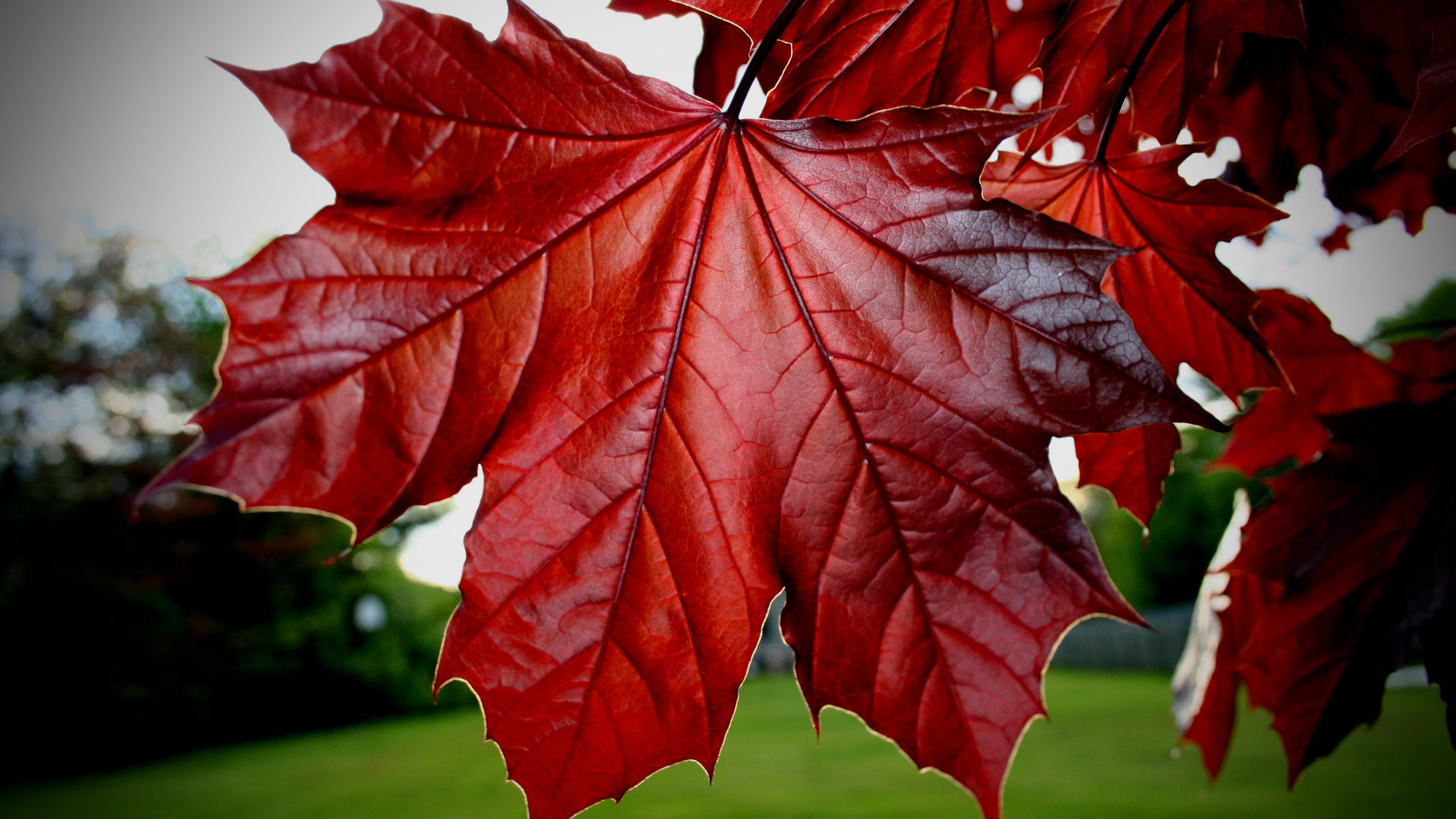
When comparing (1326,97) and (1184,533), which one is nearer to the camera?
(1326,97)

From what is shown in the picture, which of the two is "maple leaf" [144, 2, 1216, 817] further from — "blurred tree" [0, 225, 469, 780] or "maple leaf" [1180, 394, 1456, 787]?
"blurred tree" [0, 225, 469, 780]

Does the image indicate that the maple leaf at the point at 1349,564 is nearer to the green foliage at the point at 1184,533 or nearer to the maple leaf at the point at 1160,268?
the maple leaf at the point at 1160,268

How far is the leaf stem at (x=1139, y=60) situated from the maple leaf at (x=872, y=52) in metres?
0.09

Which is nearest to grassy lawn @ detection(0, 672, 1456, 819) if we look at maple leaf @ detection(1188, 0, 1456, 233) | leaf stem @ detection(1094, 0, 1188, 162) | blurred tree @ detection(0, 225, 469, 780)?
blurred tree @ detection(0, 225, 469, 780)

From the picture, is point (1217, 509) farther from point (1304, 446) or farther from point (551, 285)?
point (551, 285)

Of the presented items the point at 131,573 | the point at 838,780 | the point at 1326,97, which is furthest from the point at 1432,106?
the point at 131,573

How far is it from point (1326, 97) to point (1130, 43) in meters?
0.37

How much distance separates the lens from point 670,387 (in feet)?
1.89

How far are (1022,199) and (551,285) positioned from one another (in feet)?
1.41

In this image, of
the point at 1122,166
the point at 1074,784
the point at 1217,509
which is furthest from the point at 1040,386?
the point at 1217,509

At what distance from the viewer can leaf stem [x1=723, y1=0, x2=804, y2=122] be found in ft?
1.60

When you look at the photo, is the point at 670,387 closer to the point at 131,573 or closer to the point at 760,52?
the point at 760,52

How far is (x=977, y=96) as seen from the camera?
2.64ft

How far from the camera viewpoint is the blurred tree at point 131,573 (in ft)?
38.3
